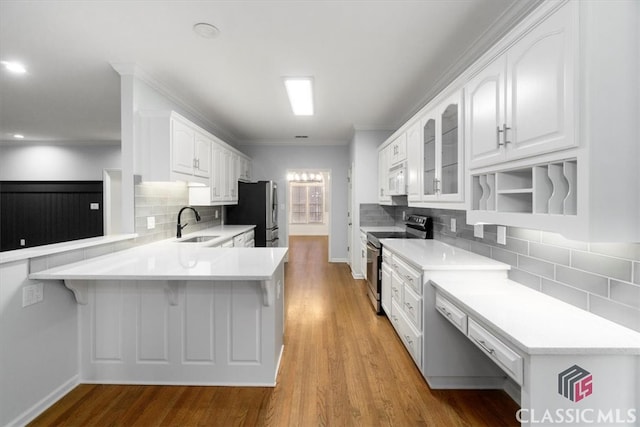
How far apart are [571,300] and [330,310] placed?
2540mm

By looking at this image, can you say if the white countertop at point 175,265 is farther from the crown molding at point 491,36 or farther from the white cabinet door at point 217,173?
the crown molding at point 491,36

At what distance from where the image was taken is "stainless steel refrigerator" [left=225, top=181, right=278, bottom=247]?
5.49 metres

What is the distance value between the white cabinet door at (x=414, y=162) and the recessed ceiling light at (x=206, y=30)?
6.70ft

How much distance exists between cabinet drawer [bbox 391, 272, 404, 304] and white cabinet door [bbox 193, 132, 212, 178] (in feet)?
8.10

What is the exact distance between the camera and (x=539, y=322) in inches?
56.6

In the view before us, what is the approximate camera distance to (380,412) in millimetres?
1960

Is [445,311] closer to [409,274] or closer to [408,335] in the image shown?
[409,274]

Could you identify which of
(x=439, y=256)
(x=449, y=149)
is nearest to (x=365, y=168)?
(x=449, y=149)

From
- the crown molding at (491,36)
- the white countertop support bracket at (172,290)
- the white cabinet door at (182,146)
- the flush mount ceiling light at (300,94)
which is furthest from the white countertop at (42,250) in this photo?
the crown molding at (491,36)

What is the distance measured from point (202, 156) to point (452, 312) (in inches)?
125

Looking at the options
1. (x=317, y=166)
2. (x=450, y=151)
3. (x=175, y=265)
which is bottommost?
(x=175, y=265)

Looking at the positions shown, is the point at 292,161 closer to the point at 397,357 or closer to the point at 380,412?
the point at 397,357

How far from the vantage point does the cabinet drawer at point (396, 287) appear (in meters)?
2.81

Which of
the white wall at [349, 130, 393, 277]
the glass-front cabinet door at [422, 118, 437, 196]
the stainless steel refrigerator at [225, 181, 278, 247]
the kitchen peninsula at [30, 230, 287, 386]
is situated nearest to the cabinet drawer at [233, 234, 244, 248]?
the stainless steel refrigerator at [225, 181, 278, 247]
